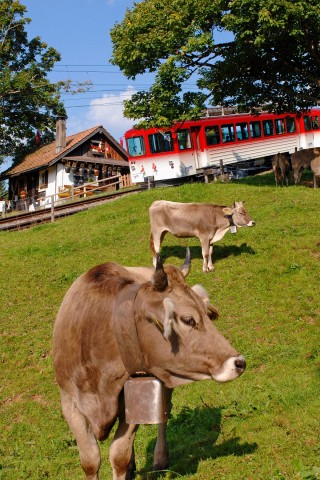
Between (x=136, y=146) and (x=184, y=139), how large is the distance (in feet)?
9.01

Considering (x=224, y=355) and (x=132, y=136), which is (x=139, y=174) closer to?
(x=132, y=136)

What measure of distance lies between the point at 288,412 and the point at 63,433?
10.8 ft

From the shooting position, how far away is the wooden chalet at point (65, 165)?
4503 centimetres

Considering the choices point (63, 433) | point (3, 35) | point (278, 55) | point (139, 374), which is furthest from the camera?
point (3, 35)

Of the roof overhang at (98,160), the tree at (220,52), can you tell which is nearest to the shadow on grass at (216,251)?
the tree at (220,52)

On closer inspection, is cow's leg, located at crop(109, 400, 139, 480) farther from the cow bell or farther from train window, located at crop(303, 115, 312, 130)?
train window, located at crop(303, 115, 312, 130)

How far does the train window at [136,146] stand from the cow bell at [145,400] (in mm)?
28414

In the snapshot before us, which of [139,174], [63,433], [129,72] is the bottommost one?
[63,433]

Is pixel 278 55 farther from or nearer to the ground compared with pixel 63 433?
farther from the ground

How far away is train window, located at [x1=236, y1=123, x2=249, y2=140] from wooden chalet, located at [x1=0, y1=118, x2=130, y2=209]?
549 inches

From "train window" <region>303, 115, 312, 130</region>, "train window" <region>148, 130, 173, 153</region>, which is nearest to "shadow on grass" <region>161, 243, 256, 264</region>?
"train window" <region>148, 130, 173, 153</region>

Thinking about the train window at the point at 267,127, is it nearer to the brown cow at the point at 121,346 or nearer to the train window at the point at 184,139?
the train window at the point at 184,139

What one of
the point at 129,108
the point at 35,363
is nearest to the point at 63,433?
the point at 35,363

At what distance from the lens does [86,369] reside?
15.0 feet
